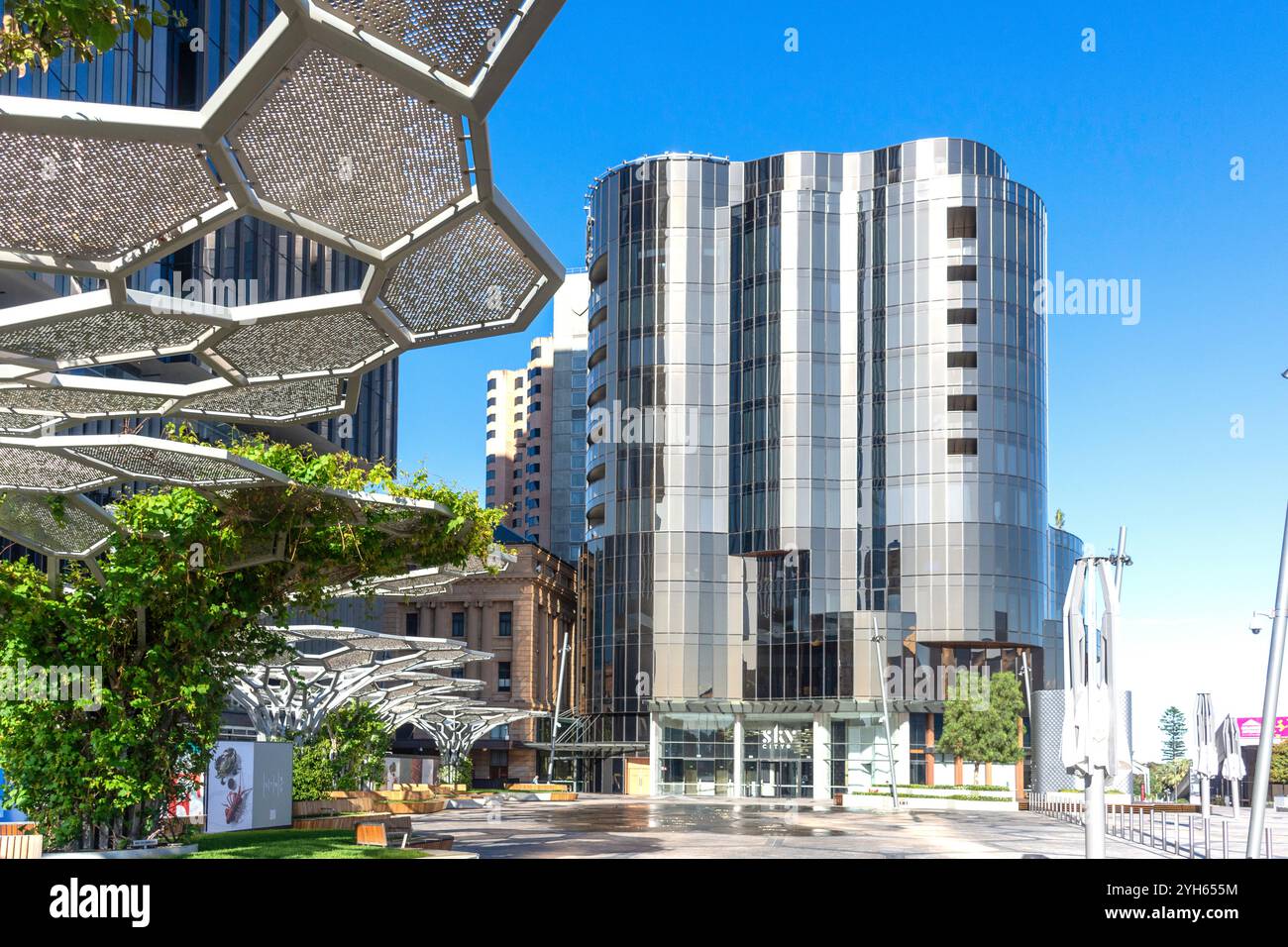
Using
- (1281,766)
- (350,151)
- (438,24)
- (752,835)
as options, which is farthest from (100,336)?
(1281,766)

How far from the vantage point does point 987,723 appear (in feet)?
226

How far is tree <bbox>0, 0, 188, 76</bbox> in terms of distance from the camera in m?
7.22

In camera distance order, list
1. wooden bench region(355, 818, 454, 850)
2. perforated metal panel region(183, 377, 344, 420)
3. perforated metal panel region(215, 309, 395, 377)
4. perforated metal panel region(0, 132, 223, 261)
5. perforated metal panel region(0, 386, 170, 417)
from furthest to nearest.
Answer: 1. wooden bench region(355, 818, 454, 850)
2. perforated metal panel region(183, 377, 344, 420)
3. perforated metal panel region(0, 386, 170, 417)
4. perforated metal panel region(215, 309, 395, 377)
5. perforated metal panel region(0, 132, 223, 261)

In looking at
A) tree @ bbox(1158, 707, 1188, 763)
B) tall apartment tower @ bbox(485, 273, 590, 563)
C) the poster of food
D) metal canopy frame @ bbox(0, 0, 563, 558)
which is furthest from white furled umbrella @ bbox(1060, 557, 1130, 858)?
tree @ bbox(1158, 707, 1188, 763)

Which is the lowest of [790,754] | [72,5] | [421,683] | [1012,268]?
[790,754]

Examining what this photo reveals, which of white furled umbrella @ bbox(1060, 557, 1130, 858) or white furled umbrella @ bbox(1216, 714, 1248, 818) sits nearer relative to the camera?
white furled umbrella @ bbox(1060, 557, 1130, 858)

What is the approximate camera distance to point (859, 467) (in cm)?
8306

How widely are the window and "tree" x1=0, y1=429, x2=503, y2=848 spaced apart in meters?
64.3

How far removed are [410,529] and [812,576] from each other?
6151 centimetres

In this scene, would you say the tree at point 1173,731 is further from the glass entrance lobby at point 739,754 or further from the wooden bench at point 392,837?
the wooden bench at point 392,837

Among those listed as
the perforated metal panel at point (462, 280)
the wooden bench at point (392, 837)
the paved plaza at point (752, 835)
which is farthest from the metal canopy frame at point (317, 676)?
the perforated metal panel at point (462, 280)

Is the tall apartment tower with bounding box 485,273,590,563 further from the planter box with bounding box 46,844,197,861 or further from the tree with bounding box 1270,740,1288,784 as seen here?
the planter box with bounding box 46,844,197,861

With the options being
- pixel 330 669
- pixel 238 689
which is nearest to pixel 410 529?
pixel 238 689

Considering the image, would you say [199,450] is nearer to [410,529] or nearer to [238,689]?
[410,529]
